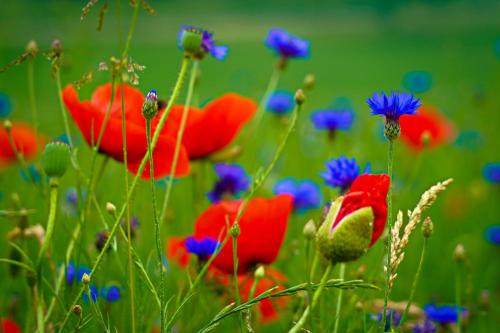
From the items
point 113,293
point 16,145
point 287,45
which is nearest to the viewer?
point 113,293

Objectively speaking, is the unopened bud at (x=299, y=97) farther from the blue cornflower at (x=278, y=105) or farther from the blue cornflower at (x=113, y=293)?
the blue cornflower at (x=278, y=105)

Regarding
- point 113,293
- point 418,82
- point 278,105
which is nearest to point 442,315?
point 113,293

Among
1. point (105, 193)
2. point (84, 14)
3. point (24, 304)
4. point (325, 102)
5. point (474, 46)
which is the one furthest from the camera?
point (474, 46)

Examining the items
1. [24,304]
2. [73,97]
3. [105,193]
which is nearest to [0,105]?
[105,193]

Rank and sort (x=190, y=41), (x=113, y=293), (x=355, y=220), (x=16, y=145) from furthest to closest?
(x=16, y=145)
(x=113, y=293)
(x=190, y=41)
(x=355, y=220)

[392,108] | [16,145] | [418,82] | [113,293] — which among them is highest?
[418,82]

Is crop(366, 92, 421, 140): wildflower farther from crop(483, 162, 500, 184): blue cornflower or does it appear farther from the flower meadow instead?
crop(483, 162, 500, 184): blue cornflower

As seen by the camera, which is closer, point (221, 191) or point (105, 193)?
point (221, 191)

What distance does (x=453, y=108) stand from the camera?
2.62 meters

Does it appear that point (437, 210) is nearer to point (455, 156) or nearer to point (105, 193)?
point (455, 156)

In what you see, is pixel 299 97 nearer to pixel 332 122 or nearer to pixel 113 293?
pixel 113 293

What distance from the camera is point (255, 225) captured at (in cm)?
58

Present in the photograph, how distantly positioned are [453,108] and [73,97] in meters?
2.27

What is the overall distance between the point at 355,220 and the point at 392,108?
3.3 inches
